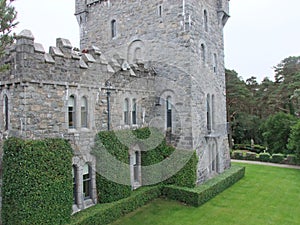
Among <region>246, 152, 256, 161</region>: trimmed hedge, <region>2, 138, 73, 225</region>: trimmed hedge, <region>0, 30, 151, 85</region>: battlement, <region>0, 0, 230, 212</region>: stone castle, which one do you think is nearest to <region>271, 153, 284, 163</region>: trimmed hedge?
<region>246, 152, 256, 161</region>: trimmed hedge

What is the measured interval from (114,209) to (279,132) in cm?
2362

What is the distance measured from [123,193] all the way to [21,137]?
5681 mm

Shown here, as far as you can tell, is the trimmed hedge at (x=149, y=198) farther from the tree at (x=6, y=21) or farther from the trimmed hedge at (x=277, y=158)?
the trimmed hedge at (x=277, y=158)

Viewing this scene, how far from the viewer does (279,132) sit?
29484 millimetres

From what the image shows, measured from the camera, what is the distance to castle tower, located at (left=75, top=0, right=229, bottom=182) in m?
15.5

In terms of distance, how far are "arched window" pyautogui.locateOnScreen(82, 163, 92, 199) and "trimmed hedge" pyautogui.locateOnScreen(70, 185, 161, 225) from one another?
0.73 m

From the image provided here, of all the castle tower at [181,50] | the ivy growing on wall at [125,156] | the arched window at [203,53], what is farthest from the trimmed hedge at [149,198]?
the arched window at [203,53]

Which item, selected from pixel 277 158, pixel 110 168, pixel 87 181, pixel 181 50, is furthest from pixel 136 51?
Answer: pixel 277 158

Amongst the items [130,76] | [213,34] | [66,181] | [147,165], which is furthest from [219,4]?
[66,181]

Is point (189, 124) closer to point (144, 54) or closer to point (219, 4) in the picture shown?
point (144, 54)

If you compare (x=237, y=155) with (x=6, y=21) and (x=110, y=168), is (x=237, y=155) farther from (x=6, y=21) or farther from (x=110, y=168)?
(x=6, y=21)

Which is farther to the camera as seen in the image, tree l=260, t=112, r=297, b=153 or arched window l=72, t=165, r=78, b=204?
tree l=260, t=112, r=297, b=153

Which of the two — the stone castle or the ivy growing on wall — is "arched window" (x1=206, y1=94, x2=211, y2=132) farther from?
the ivy growing on wall

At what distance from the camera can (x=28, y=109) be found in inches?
381
